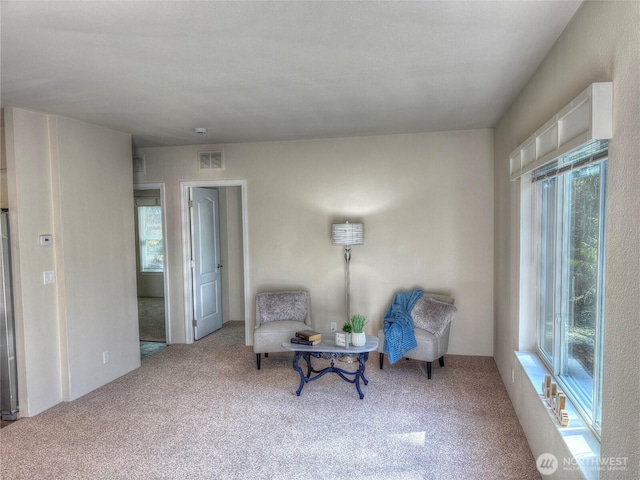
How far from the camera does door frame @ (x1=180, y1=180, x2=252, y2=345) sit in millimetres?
5062

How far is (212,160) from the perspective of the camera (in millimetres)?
5062

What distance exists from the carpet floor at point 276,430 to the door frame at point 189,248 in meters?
0.99

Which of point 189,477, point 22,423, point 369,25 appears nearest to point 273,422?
point 189,477

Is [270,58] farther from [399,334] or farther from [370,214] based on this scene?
[399,334]

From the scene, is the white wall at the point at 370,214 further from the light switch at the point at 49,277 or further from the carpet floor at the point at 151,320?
the light switch at the point at 49,277

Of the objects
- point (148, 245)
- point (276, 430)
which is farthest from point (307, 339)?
point (148, 245)

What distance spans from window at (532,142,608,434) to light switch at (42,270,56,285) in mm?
3968

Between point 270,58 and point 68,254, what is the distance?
8.69 ft

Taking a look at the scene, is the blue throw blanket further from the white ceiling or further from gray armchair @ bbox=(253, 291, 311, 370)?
the white ceiling

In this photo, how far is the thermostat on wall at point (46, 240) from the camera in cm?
349

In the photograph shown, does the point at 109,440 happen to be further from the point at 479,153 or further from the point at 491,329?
the point at 479,153

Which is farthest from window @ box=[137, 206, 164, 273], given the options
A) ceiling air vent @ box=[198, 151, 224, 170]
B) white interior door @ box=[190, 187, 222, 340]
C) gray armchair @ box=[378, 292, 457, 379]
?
gray armchair @ box=[378, 292, 457, 379]

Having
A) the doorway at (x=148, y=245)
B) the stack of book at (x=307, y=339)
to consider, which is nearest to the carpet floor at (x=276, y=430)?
the stack of book at (x=307, y=339)

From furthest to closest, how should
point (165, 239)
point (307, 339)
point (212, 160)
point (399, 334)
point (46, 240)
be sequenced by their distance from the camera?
1. point (165, 239)
2. point (212, 160)
3. point (399, 334)
4. point (307, 339)
5. point (46, 240)
